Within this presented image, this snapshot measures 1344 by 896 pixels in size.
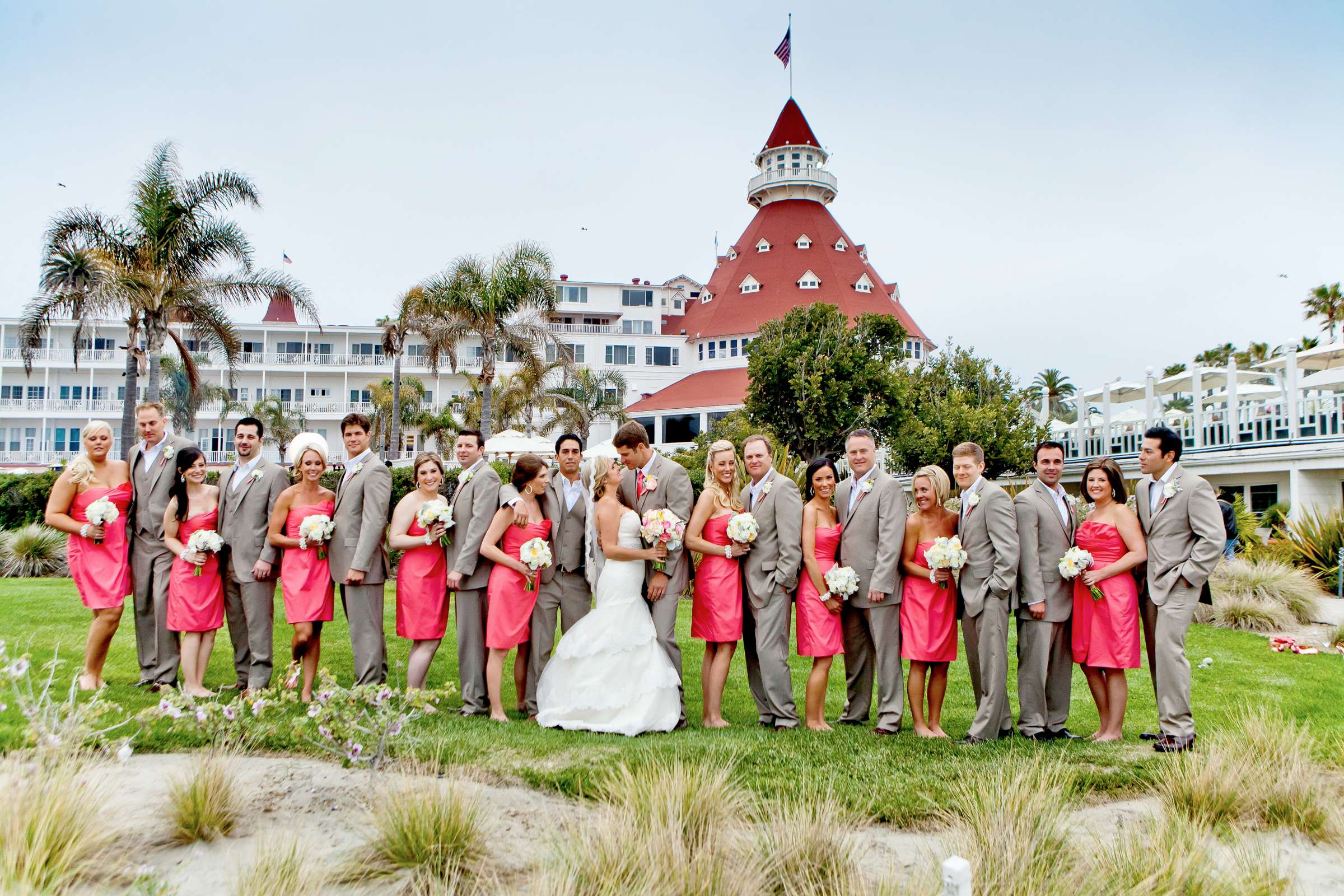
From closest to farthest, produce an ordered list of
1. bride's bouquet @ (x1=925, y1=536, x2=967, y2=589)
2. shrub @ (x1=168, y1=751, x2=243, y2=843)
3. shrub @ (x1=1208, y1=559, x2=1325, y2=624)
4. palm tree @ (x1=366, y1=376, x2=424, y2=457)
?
shrub @ (x1=168, y1=751, x2=243, y2=843), bride's bouquet @ (x1=925, y1=536, x2=967, y2=589), shrub @ (x1=1208, y1=559, x2=1325, y2=624), palm tree @ (x1=366, y1=376, x2=424, y2=457)

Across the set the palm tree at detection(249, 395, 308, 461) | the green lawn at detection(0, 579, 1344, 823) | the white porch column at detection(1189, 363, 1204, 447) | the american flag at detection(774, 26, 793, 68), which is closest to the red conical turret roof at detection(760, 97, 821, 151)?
the american flag at detection(774, 26, 793, 68)

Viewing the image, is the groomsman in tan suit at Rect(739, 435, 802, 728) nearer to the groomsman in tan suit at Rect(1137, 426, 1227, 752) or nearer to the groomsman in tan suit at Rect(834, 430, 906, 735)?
the groomsman in tan suit at Rect(834, 430, 906, 735)

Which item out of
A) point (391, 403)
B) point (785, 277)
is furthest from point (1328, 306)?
point (391, 403)

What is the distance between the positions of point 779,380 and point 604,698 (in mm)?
30796

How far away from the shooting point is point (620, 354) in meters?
64.3

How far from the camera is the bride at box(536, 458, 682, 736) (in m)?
6.93

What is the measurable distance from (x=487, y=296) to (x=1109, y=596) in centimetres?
2686

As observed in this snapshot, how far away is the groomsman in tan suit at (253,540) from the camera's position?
7.69 m

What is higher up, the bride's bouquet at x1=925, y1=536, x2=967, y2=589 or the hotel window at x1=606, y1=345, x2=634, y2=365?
the hotel window at x1=606, y1=345, x2=634, y2=365

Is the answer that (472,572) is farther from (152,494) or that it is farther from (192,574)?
(152,494)

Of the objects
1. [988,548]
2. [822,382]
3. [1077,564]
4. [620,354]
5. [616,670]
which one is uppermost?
[620,354]

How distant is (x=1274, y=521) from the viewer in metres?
20.4

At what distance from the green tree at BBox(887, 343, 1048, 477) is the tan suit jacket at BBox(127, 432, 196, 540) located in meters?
26.6

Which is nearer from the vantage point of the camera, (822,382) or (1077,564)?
(1077,564)
